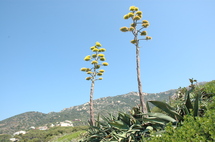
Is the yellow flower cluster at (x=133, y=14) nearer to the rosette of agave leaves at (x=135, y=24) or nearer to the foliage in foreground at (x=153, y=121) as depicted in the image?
the rosette of agave leaves at (x=135, y=24)

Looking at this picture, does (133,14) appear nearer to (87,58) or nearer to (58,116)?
(87,58)

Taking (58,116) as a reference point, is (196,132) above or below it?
above

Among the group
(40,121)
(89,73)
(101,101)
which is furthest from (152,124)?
(101,101)

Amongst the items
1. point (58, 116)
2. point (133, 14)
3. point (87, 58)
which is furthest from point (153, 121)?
point (58, 116)

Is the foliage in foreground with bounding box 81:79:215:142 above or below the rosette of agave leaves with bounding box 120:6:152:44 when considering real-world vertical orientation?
below

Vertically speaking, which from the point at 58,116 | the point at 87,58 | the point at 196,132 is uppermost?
the point at 87,58

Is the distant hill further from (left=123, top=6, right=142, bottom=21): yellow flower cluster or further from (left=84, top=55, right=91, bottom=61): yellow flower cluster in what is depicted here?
(left=123, top=6, right=142, bottom=21): yellow flower cluster

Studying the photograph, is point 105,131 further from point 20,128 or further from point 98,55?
point 20,128

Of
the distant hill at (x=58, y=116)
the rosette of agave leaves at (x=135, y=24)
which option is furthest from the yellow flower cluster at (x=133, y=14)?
the distant hill at (x=58, y=116)

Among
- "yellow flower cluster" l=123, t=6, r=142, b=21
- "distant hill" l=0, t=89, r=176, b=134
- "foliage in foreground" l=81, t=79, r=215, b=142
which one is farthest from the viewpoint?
"distant hill" l=0, t=89, r=176, b=134

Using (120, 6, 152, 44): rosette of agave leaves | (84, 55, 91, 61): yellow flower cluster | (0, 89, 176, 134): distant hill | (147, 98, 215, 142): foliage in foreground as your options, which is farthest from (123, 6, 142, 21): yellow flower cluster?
(0, 89, 176, 134): distant hill

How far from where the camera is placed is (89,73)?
2642 centimetres

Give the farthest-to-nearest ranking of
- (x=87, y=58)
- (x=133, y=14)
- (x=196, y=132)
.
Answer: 1. (x=87, y=58)
2. (x=133, y=14)
3. (x=196, y=132)

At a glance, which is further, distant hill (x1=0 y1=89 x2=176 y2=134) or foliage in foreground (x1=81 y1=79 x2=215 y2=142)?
distant hill (x1=0 y1=89 x2=176 y2=134)
